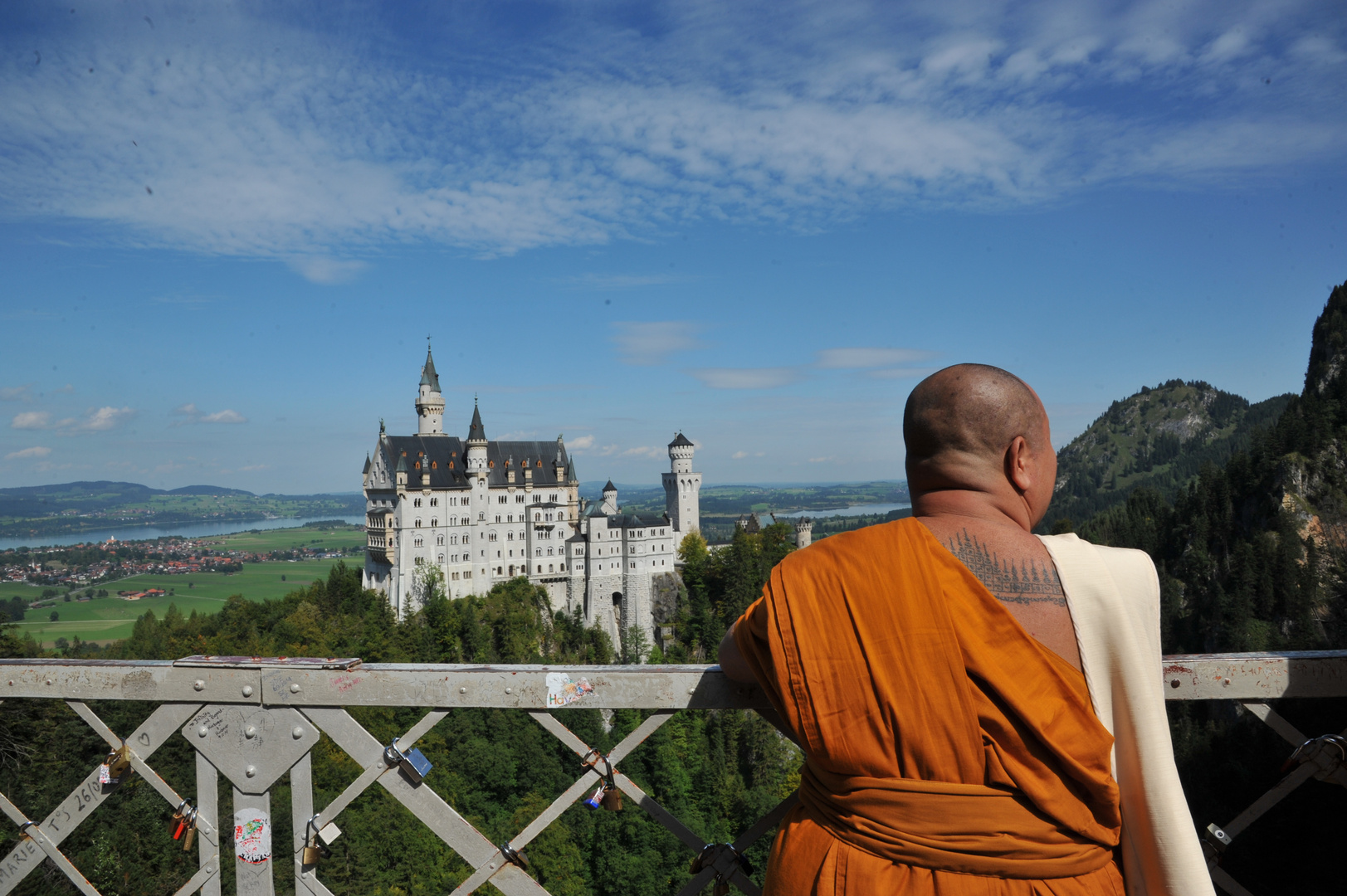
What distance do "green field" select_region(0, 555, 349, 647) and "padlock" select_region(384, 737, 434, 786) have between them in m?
84.7

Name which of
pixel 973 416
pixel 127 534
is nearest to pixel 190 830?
pixel 973 416

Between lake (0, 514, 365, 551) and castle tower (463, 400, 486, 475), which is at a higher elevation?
castle tower (463, 400, 486, 475)

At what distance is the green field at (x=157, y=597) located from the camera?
80.4m

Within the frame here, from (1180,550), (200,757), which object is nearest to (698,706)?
(200,757)

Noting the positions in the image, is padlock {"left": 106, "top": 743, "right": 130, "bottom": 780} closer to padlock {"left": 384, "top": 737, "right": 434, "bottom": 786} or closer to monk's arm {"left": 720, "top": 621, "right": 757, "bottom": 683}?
padlock {"left": 384, "top": 737, "right": 434, "bottom": 786}

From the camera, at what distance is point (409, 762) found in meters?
2.88

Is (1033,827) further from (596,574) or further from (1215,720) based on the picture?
(1215,720)

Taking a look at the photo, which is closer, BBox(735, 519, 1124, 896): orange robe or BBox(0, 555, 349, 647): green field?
BBox(735, 519, 1124, 896): orange robe

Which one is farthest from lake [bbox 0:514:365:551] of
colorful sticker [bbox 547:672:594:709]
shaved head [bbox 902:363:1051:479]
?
shaved head [bbox 902:363:1051:479]

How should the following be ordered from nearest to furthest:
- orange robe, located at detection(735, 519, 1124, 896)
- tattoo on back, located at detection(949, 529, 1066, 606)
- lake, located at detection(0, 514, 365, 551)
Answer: orange robe, located at detection(735, 519, 1124, 896)
tattoo on back, located at detection(949, 529, 1066, 606)
lake, located at detection(0, 514, 365, 551)

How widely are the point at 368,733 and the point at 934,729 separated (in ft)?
6.55

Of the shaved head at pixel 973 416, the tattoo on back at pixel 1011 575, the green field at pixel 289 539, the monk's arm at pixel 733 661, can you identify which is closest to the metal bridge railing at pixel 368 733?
the monk's arm at pixel 733 661

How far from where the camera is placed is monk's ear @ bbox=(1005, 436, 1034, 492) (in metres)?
2.43

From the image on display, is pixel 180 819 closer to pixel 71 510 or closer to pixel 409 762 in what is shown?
pixel 409 762
